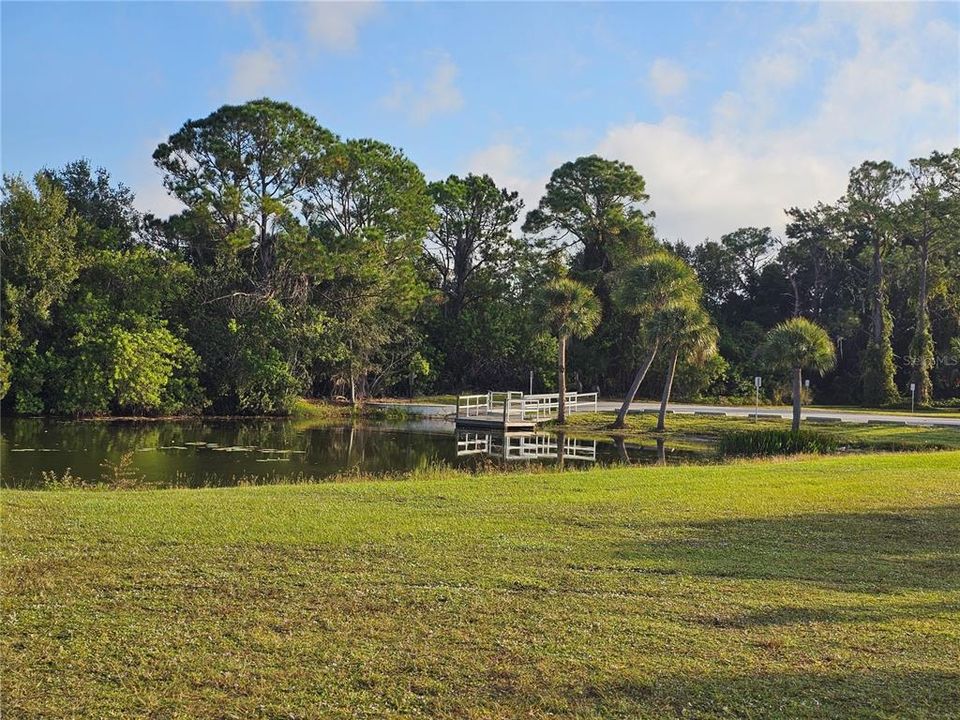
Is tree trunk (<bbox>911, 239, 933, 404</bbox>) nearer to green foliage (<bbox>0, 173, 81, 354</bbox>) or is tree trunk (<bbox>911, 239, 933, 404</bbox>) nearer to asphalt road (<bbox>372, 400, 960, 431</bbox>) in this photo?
asphalt road (<bbox>372, 400, 960, 431</bbox>)

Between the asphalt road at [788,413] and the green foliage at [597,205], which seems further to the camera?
the green foliage at [597,205]

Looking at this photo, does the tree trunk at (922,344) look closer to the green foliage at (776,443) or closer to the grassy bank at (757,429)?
the grassy bank at (757,429)

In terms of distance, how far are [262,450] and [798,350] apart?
60.9 feet

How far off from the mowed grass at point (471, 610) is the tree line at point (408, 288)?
74.8 feet

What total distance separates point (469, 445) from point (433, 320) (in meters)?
26.7

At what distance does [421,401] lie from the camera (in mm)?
49219

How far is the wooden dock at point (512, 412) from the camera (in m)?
33.9

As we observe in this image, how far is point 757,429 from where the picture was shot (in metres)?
31.6

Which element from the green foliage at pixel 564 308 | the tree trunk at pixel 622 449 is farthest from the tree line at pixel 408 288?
the tree trunk at pixel 622 449

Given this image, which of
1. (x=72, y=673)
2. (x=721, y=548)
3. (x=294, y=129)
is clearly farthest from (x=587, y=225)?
(x=72, y=673)

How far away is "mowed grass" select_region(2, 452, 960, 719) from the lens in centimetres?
477

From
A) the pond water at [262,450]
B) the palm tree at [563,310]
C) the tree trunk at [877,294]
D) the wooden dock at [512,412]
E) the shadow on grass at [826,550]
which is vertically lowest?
the pond water at [262,450]

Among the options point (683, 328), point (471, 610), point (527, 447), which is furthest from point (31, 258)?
point (471, 610)

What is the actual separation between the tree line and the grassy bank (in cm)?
219
